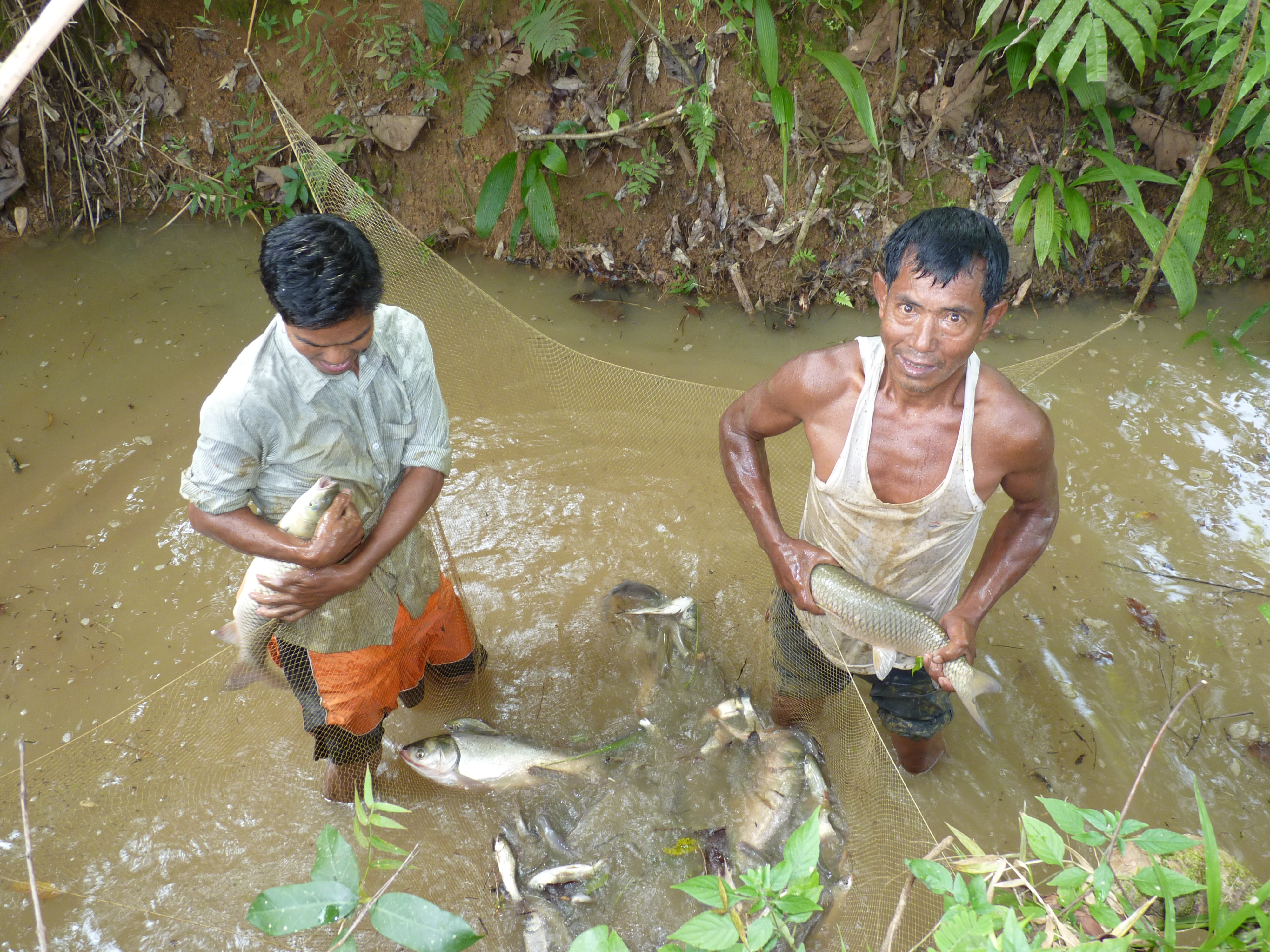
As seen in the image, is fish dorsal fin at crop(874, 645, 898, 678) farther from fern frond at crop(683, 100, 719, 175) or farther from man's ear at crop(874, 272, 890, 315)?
fern frond at crop(683, 100, 719, 175)

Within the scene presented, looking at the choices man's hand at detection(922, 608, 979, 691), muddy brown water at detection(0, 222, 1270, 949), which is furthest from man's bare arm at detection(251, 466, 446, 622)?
man's hand at detection(922, 608, 979, 691)

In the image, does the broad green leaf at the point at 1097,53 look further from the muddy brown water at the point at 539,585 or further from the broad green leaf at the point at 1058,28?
the muddy brown water at the point at 539,585

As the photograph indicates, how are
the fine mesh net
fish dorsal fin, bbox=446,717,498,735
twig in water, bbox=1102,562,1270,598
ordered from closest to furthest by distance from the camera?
the fine mesh net, fish dorsal fin, bbox=446,717,498,735, twig in water, bbox=1102,562,1270,598

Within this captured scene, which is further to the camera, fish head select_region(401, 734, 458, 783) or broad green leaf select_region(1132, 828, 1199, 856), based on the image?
fish head select_region(401, 734, 458, 783)

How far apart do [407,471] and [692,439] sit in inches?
79.6

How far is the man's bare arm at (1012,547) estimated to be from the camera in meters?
2.26

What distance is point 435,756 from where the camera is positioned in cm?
272

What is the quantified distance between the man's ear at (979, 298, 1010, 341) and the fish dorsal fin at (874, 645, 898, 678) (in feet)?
3.12

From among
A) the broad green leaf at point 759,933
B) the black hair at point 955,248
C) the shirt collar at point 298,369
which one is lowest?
the broad green leaf at point 759,933

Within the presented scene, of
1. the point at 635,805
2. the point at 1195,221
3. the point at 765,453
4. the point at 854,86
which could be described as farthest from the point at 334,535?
the point at 1195,221

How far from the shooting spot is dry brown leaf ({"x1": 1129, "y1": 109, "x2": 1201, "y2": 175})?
470 centimetres

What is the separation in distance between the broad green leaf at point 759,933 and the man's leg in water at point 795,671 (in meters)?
1.44

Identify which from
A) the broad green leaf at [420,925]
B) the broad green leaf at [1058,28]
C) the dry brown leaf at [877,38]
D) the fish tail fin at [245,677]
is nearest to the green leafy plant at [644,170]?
the dry brown leaf at [877,38]

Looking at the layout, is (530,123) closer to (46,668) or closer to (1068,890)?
(46,668)
